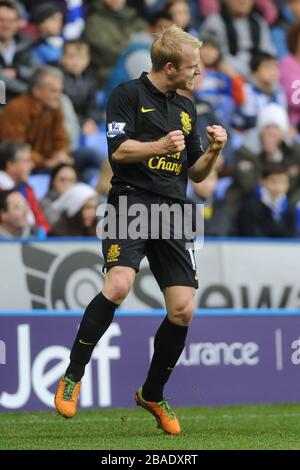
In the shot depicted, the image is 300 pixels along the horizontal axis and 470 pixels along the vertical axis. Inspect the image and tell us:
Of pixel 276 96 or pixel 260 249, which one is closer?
pixel 260 249

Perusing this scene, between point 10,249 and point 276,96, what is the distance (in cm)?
595

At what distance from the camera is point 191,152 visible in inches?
280

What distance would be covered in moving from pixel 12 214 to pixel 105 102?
264cm

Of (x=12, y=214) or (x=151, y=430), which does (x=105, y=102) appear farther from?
(x=151, y=430)

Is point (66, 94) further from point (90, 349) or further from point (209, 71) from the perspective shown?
point (90, 349)

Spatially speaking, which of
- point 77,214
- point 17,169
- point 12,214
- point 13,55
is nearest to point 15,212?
point 12,214

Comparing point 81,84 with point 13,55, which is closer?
point 13,55

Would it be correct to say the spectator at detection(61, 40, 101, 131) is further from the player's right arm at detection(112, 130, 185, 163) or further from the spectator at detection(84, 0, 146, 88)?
the player's right arm at detection(112, 130, 185, 163)

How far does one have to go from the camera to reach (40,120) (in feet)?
39.3

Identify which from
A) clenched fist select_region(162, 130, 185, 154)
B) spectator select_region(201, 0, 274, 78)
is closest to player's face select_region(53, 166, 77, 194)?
spectator select_region(201, 0, 274, 78)

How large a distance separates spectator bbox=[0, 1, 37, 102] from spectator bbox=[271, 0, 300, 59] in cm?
428

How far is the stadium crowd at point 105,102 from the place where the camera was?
11.4 m

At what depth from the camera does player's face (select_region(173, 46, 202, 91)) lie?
6723 mm

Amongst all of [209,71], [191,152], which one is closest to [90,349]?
[191,152]
